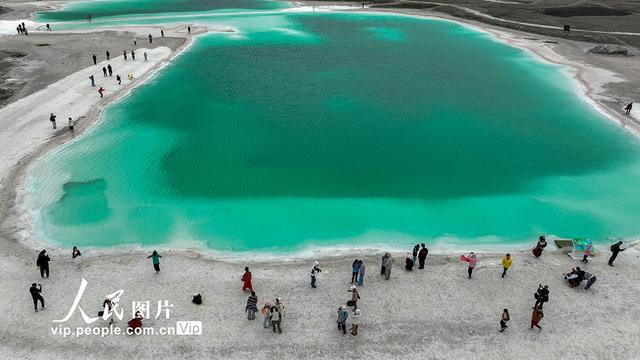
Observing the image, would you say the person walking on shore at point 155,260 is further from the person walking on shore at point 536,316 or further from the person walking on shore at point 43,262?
the person walking on shore at point 536,316

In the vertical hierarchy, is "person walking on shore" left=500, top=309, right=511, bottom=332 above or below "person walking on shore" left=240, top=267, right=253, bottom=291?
below

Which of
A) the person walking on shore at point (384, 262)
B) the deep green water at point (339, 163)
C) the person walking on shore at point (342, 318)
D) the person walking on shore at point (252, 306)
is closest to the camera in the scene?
the person walking on shore at point (342, 318)

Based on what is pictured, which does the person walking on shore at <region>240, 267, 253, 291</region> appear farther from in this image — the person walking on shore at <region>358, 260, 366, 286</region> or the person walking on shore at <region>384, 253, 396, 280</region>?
the person walking on shore at <region>384, 253, 396, 280</region>

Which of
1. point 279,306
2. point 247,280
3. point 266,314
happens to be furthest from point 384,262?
A: point 247,280

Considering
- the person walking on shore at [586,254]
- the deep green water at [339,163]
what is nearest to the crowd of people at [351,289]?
the person walking on shore at [586,254]

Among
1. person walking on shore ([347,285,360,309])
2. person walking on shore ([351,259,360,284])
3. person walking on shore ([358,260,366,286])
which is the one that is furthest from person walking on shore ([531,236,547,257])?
person walking on shore ([347,285,360,309])

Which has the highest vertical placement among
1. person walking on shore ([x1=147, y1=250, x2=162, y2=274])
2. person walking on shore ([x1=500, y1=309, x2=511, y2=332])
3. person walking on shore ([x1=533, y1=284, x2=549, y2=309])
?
person walking on shore ([x1=147, y1=250, x2=162, y2=274])

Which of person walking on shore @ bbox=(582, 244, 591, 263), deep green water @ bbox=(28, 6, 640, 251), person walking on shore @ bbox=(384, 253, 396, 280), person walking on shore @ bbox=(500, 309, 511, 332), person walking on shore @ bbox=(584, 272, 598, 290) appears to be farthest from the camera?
deep green water @ bbox=(28, 6, 640, 251)

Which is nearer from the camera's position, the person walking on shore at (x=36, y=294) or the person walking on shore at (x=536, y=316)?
the person walking on shore at (x=36, y=294)
